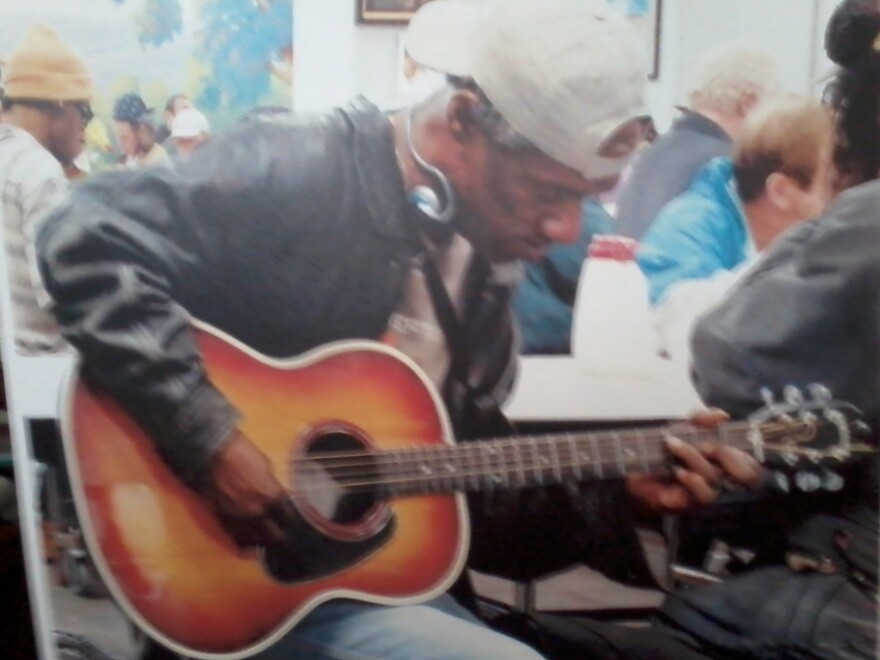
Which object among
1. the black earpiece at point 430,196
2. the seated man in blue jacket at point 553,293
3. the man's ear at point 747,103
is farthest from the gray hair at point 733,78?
the black earpiece at point 430,196

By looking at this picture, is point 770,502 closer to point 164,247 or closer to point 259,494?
point 259,494

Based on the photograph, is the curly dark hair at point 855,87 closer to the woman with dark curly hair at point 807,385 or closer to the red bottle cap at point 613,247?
the woman with dark curly hair at point 807,385

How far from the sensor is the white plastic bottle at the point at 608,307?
3.79 ft

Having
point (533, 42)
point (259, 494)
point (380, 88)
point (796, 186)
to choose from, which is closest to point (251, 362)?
point (259, 494)

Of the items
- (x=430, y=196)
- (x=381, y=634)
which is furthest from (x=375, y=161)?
(x=381, y=634)

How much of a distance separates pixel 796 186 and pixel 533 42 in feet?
1.31

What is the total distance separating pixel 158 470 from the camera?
1131 mm

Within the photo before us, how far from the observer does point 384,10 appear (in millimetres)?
1103

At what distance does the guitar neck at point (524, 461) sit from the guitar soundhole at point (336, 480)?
16mm

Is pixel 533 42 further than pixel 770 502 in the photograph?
No

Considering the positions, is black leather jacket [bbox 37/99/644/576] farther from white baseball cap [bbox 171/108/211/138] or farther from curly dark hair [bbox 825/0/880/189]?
curly dark hair [bbox 825/0/880/189]

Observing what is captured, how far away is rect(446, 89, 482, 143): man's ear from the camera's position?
43.5 inches

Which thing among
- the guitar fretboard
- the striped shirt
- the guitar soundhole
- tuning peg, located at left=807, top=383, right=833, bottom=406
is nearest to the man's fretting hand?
the guitar fretboard

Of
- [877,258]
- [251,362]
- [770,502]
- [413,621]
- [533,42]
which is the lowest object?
[413,621]
